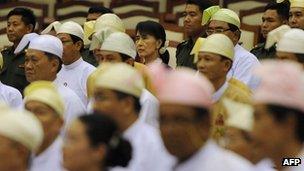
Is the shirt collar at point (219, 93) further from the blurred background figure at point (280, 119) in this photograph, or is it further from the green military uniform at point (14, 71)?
the green military uniform at point (14, 71)

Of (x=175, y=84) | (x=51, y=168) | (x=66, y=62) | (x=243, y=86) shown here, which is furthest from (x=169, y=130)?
(x=66, y=62)

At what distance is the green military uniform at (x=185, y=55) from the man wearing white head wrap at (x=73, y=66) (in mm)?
797

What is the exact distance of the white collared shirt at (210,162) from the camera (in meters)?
3.33

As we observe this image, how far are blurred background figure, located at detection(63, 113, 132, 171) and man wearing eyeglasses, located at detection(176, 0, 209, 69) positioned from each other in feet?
14.5

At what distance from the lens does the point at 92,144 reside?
134 inches

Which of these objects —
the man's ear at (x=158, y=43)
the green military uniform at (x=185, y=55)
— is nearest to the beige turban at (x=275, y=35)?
the green military uniform at (x=185, y=55)

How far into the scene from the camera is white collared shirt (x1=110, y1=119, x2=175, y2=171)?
405 centimetres

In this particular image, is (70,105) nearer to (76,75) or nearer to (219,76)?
(219,76)

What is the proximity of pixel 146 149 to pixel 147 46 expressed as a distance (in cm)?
273

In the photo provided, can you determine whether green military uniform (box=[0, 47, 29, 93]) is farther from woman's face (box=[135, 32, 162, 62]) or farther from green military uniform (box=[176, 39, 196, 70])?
woman's face (box=[135, 32, 162, 62])

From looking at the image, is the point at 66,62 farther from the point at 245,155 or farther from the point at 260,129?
the point at 260,129

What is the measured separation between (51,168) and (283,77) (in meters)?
1.50

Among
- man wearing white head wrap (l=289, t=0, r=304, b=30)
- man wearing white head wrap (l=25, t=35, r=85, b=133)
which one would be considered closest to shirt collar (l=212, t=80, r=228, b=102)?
man wearing white head wrap (l=25, t=35, r=85, b=133)

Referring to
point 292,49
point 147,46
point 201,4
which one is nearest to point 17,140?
point 292,49
